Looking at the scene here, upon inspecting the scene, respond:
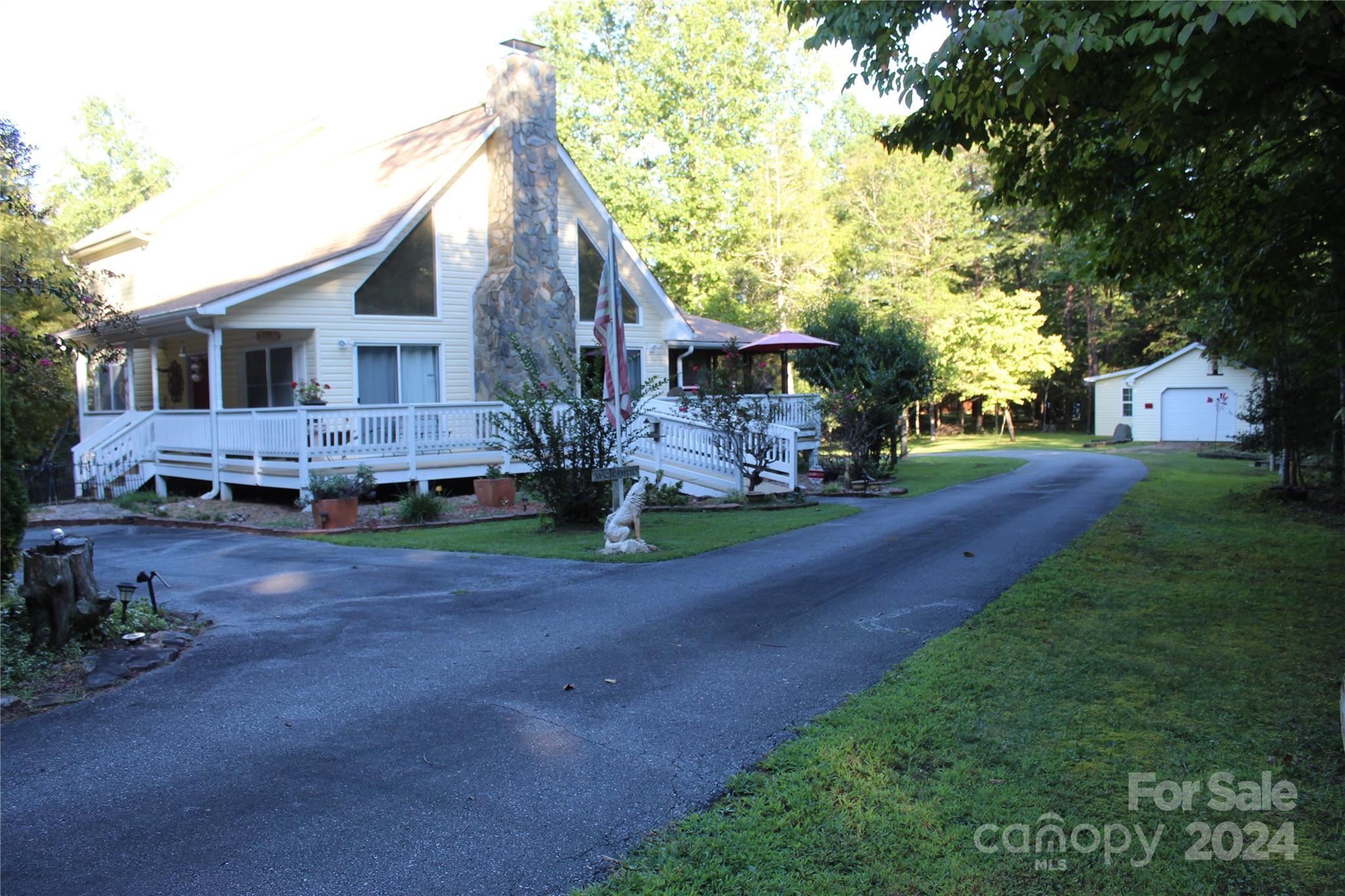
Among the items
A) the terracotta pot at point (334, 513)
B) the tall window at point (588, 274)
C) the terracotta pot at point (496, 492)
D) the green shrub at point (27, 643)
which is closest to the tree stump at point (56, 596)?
the green shrub at point (27, 643)

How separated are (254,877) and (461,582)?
5.41m

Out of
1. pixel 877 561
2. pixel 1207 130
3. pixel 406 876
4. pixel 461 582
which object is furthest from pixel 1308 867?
pixel 461 582

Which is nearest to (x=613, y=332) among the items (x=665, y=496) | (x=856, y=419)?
(x=665, y=496)

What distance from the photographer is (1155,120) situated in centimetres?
648

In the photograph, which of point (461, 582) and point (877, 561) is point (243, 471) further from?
point (877, 561)

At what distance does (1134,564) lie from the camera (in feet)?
29.7

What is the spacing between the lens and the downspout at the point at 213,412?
16047 mm

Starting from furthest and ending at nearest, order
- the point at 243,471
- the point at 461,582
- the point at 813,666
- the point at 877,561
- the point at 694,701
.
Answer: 1. the point at 243,471
2. the point at 877,561
3. the point at 461,582
4. the point at 813,666
5. the point at 694,701

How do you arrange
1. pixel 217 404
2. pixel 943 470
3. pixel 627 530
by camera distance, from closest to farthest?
pixel 627 530, pixel 217 404, pixel 943 470

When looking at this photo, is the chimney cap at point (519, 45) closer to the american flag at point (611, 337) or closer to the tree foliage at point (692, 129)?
the american flag at point (611, 337)

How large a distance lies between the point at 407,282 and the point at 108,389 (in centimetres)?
1124

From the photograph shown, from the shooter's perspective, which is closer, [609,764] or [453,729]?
[609,764]

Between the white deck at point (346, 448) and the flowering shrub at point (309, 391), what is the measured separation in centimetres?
63

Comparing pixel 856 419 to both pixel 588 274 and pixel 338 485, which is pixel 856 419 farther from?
pixel 338 485
